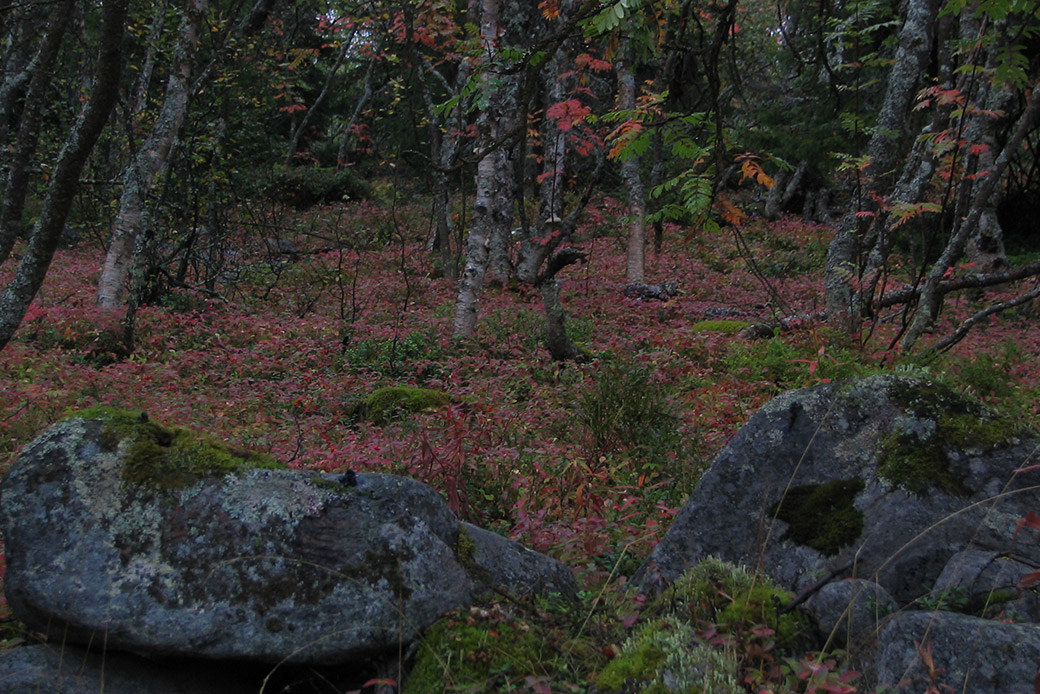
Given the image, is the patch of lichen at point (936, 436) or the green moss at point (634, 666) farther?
the patch of lichen at point (936, 436)

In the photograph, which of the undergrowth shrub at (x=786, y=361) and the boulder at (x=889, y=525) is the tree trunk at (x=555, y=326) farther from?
the boulder at (x=889, y=525)

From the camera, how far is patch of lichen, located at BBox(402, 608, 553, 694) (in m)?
2.54

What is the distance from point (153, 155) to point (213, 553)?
977 cm

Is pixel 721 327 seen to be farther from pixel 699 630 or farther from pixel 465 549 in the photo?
pixel 699 630

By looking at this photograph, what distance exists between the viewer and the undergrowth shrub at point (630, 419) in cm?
607

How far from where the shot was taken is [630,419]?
6.46 meters

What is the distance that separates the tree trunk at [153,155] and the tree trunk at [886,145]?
970 cm

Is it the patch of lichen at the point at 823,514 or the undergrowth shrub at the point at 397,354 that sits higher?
the patch of lichen at the point at 823,514

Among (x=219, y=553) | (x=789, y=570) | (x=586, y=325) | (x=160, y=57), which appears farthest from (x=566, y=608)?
(x=160, y=57)

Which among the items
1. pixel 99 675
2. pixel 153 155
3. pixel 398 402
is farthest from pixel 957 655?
pixel 153 155

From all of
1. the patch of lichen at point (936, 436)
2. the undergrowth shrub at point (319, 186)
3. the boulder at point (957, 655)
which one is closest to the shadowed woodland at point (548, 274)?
the boulder at point (957, 655)

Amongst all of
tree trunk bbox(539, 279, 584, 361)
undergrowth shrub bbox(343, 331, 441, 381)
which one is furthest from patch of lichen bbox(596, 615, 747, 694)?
tree trunk bbox(539, 279, 584, 361)

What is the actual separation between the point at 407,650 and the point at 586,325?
9.28 meters

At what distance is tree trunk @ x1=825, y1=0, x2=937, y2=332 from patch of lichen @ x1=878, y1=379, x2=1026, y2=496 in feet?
17.3
